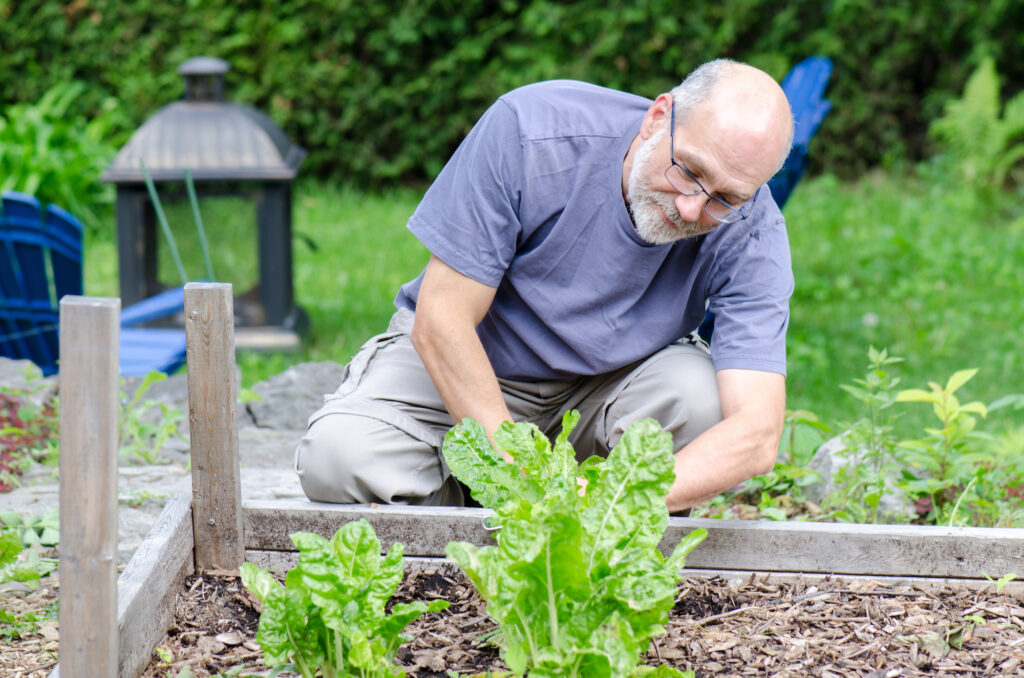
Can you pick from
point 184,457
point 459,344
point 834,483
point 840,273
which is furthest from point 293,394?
point 840,273

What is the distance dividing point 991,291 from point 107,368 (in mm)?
4835

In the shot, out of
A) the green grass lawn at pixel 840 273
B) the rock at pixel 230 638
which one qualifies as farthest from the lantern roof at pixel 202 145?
the rock at pixel 230 638

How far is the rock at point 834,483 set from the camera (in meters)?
2.42

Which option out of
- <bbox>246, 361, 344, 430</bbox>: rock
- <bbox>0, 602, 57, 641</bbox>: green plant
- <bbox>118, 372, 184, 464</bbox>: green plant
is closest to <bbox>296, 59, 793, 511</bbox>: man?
<bbox>0, 602, 57, 641</bbox>: green plant

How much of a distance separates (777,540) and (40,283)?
2910 mm

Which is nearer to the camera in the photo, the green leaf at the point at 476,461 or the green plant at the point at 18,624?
the green leaf at the point at 476,461

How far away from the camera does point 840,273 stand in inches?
216

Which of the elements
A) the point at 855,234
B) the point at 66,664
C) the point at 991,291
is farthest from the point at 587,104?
the point at 855,234

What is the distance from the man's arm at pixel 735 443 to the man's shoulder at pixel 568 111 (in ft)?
1.85

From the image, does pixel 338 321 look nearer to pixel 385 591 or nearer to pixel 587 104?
pixel 587 104

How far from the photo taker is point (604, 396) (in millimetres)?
2371

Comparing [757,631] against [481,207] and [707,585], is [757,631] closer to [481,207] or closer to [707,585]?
[707,585]

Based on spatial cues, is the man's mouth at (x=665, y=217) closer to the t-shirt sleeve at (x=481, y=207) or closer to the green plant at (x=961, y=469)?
the t-shirt sleeve at (x=481, y=207)

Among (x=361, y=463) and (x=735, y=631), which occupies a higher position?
(x=361, y=463)
